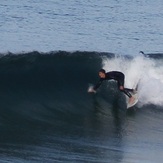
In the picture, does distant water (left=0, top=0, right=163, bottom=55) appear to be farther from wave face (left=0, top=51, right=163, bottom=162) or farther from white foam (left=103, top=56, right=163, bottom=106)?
white foam (left=103, top=56, right=163, bottom=106)

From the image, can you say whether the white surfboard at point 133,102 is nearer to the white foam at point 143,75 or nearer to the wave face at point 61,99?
the wave face at point 61,99

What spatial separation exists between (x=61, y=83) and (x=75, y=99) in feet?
4.05

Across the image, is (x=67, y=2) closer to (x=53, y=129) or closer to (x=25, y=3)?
(x=25, y=3)

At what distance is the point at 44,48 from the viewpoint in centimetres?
2973

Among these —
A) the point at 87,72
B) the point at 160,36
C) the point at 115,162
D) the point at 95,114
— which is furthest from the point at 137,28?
the point at 115,162

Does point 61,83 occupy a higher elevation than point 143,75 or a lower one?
lower

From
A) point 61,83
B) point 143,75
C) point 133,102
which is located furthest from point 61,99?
point 143,75

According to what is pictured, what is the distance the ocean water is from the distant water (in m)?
0.08

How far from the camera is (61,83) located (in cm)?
2289

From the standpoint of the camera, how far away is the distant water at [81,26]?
105 feet

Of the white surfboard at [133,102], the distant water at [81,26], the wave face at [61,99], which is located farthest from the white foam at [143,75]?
the distant water at [81,26]

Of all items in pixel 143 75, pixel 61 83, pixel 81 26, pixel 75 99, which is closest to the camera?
pixel 75 99

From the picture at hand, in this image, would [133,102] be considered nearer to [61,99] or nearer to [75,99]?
[75,99]

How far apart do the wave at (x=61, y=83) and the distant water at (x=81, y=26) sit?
4539mm
